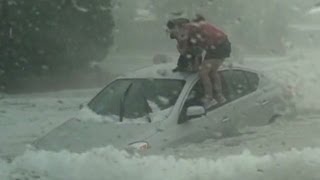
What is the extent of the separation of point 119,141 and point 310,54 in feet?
74.4

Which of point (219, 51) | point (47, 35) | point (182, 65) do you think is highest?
point (219, 51)

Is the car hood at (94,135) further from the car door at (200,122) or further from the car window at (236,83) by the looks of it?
the car window at (236,83)

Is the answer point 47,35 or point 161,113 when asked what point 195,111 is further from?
point 47,35

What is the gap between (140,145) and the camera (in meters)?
7.74

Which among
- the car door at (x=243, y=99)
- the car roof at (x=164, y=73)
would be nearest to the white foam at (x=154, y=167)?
the car door at (x=243, y=99)

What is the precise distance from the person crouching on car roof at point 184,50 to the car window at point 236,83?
521 millimetres

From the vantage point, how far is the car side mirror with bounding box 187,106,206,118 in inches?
327

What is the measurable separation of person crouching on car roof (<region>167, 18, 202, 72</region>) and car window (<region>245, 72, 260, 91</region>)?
3.12 feet

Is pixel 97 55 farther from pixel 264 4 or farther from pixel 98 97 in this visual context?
pixel 264 4

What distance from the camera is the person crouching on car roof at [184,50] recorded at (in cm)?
929

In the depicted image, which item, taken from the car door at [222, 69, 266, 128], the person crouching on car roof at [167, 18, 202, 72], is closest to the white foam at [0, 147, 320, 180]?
the car door at [222, 69, 266, 128]

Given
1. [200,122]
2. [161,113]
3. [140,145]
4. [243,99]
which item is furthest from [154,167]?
[243,99]

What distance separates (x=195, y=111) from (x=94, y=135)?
3.78 ft

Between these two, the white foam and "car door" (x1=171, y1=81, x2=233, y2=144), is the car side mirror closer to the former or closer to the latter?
"car door" (x1=171, y1=81, x2=233, y2=144)
